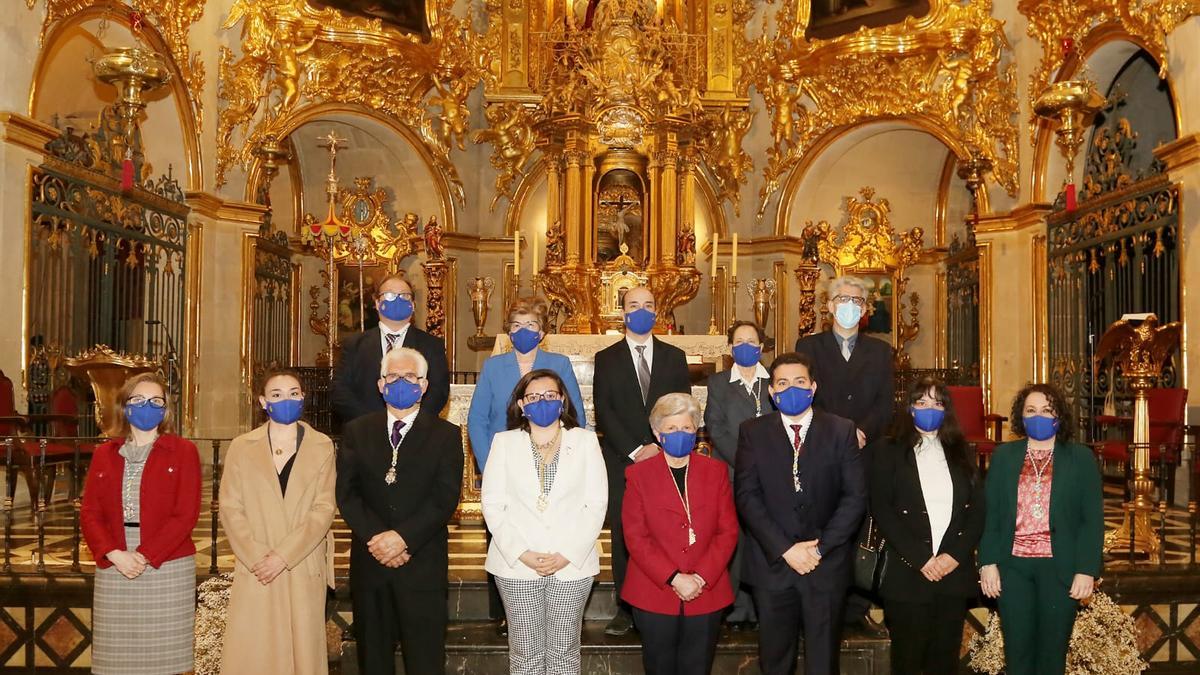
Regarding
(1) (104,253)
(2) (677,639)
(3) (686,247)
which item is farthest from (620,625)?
(3) (686,247)

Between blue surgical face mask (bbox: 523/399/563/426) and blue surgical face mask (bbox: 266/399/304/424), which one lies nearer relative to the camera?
blue surgical face mask (bbox: 523/399/563/426)

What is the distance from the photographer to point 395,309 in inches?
219

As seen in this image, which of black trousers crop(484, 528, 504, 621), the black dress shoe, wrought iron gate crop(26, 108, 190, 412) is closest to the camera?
the black dress shoe

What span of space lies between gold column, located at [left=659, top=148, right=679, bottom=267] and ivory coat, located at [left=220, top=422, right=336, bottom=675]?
30.2 ft

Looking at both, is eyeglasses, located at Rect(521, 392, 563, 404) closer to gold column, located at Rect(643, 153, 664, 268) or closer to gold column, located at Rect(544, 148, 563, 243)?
gold column, located at Rect(643, 153, 664, 268)

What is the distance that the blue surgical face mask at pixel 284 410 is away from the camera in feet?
15.7

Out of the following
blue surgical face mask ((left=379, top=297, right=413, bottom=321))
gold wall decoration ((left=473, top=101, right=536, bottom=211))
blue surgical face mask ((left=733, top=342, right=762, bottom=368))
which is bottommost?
blue surgical face mask ((left=733, top=342, right=762, bottom=368))

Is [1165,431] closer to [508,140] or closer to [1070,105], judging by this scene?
[1070,105]

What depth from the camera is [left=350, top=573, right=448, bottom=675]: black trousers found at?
15.6ft

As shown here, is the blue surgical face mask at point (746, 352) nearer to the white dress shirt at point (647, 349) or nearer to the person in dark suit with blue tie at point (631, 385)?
the person in dark suit with blue tie at point (631, 385)

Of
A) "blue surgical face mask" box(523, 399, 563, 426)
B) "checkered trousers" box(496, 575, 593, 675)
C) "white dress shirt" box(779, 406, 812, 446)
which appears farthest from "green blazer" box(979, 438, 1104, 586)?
"blue surgical face mask" box(523, 399, 563, 426)

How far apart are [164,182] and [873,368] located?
8.92 meters

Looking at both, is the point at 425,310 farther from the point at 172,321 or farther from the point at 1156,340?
the point at 1156,340

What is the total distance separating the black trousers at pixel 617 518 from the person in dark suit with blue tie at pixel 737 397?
0.50 m
